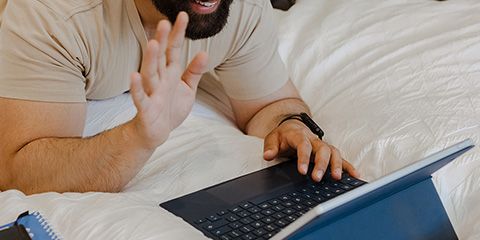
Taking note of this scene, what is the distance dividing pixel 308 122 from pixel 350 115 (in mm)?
97

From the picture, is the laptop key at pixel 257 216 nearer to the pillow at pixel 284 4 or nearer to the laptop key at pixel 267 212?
the laptop key at pixel 267 212

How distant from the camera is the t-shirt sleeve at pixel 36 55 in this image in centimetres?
93

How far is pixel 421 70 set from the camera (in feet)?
4.32

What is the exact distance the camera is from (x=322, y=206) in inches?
23.4

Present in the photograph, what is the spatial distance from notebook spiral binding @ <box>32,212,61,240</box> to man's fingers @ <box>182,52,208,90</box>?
0.28m

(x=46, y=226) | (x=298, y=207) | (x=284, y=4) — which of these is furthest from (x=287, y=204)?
(x=284, y=4)

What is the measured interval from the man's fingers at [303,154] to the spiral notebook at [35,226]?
1.37ft

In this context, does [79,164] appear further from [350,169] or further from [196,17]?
[350,169]

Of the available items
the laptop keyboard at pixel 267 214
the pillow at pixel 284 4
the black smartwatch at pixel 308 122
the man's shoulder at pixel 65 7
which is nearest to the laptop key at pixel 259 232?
the laptop keyboard at pixel 267 214

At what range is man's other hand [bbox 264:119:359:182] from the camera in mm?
970

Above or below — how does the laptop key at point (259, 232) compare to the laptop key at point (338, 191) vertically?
above

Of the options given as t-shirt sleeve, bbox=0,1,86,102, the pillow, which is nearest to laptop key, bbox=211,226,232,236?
t-shirt sleeve, bbox=0,1,86,102

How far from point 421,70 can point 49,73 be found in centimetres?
80

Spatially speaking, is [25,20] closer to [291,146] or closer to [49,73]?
[49,73]
